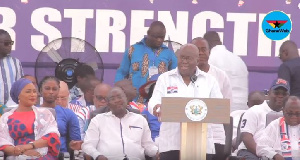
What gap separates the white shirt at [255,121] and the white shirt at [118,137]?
1030 mm

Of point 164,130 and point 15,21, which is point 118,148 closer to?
point 164,130

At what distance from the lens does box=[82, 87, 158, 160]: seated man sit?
10617 millimetres

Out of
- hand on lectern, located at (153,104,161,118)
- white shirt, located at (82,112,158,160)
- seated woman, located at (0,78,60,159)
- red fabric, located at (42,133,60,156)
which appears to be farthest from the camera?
white shirt, located at (82,112,158,160)

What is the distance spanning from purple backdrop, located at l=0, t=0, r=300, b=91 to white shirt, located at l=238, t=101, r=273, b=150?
3.00m

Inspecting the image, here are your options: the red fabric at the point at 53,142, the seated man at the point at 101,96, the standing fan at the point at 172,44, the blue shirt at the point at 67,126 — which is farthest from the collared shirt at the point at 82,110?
the standing fan at the point at 172,44

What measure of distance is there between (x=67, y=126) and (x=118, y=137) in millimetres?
646

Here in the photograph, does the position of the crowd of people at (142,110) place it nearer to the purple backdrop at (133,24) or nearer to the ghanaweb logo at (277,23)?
the purple backdrop at (133,24)

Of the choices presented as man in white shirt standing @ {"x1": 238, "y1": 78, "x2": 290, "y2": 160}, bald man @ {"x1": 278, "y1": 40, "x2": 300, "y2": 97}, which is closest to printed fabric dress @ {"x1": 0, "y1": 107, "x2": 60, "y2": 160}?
man in white shirt standing @ {"x1": 238, "y1": 78, "x2": 290, "y2": 160}

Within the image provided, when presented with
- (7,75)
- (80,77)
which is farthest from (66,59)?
(7,75)

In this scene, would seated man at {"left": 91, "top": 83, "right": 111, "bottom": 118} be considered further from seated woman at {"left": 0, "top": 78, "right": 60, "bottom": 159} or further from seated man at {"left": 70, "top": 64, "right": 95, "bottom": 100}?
seated woman at {"left": 0, "top": 78, "right": 60, "bottom": 159}

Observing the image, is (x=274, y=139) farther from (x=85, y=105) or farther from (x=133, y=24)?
(x=133, y=24)

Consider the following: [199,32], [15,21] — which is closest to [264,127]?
[199,32]

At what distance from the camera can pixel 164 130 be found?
9867 millimetres

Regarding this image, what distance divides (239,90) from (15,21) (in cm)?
320
